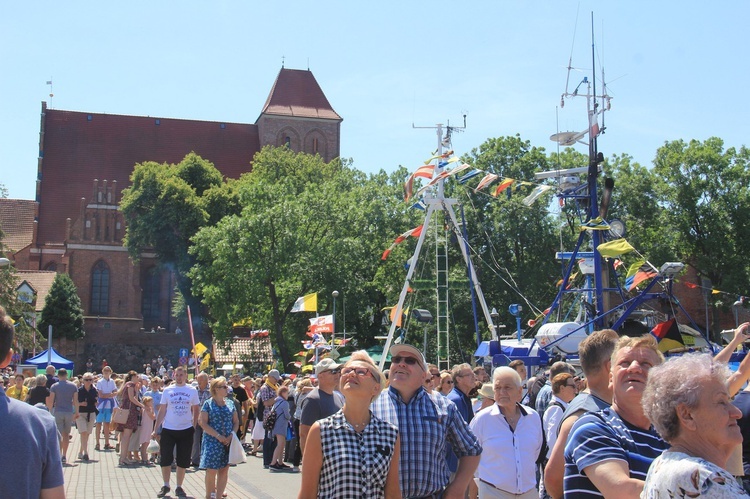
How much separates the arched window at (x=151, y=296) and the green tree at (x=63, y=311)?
25.7 feet

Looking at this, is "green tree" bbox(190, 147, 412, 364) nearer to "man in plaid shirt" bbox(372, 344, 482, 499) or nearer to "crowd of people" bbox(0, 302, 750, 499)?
"crowd of people" bbox(0, 302, 750, 499)

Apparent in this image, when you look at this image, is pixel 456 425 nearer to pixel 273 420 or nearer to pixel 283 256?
pixel 273 420

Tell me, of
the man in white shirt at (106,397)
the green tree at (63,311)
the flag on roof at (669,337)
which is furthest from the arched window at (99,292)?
the flag on roof at (669,337)

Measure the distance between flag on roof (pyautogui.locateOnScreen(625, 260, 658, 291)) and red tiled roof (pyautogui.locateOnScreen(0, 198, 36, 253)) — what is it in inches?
2761

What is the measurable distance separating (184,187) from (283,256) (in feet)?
65.9

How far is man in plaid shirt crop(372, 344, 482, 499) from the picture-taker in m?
4.92

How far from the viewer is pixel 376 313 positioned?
45.3 metres

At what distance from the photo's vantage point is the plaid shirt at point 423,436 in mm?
4906

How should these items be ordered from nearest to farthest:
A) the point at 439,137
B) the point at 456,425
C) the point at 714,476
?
1. the point at 714,476
2. the point at 456,425
3. the point at 439,137

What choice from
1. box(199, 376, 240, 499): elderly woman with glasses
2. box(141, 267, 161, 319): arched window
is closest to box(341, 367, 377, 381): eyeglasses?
box(199, 376, 240, 499): elderly woman with glasses

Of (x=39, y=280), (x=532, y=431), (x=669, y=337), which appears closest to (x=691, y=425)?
(x=532, y=431)

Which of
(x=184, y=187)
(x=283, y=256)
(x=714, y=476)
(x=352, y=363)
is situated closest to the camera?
(x=714, y=476)

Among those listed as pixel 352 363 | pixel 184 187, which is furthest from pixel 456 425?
pixel 184 187

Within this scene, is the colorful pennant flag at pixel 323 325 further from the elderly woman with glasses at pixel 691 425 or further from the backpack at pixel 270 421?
the elderly woman with glasses at pixel 691 425
